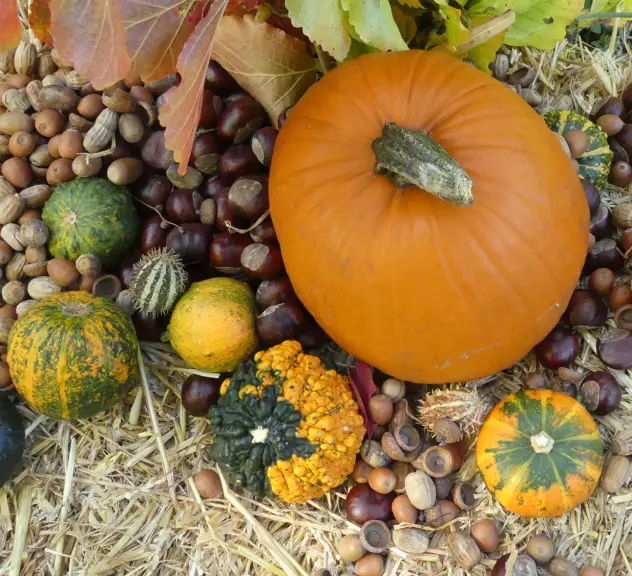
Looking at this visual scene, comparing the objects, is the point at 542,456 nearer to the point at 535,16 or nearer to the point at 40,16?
the point at 535,16

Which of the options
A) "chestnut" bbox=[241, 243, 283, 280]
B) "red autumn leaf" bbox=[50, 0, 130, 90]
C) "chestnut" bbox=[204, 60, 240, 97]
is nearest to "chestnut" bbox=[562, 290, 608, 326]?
"chestnut" bbox=[241, 243, 283, 280]

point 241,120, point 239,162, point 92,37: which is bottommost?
point 239,162

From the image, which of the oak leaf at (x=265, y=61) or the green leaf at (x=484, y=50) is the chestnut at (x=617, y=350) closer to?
the green leaf at (x=484, y=50)

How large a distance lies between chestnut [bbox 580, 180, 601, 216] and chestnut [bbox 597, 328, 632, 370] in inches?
16.9

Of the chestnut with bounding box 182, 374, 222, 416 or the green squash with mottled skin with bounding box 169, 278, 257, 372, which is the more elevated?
the green squash with mottled skin with bounding box 169, 278, 257, 372

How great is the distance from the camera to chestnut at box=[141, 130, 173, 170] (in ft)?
7.72

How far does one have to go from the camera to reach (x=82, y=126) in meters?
2.38

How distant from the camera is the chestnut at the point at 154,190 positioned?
2379 mm

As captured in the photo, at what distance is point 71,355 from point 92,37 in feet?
3.32

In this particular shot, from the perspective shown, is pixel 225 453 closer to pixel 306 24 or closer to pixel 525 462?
pixel 525 462

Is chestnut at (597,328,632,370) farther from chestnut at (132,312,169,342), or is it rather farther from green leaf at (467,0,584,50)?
chestnut at (132,312,169,342)

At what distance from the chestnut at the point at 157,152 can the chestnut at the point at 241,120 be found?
22 cm

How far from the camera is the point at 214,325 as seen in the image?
2.06 meters

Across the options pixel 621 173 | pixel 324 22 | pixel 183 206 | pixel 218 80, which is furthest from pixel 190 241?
pixel 621 173
